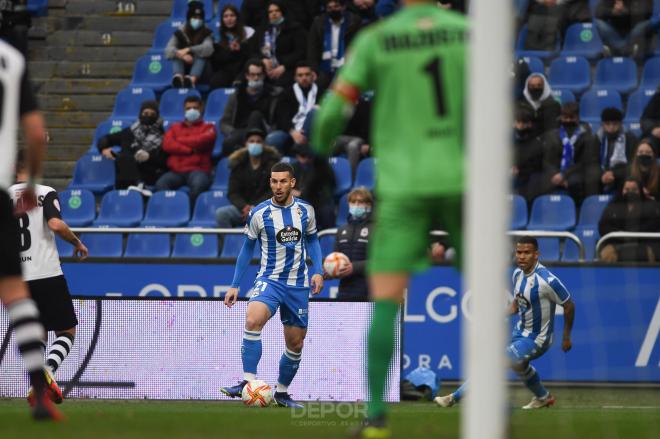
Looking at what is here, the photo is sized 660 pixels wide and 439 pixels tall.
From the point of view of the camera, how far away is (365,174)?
16703 millimetres

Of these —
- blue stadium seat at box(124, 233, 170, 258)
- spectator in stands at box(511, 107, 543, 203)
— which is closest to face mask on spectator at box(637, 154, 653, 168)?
spectator in stands at box(511, 107, 543, 203)

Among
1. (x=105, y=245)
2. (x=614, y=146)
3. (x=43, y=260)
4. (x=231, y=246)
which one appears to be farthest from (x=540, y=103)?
(x=43, y=260)

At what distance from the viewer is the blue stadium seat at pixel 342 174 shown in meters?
16.7

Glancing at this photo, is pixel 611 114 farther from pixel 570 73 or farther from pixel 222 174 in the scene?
pixel 222 174

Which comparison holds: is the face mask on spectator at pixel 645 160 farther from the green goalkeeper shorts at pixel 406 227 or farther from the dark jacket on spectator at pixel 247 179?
the green goalkeeper shorts at pixel 406 227

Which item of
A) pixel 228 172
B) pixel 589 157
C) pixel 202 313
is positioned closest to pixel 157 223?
pixel 228 172

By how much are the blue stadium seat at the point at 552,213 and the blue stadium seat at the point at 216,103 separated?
16.2 ft

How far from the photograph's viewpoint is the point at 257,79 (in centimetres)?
1769

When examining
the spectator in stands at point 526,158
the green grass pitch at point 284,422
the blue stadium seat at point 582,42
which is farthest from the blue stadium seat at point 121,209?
the blue stadium seat at point 582,42

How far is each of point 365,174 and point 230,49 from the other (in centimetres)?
309

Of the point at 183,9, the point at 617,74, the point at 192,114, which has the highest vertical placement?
the point at 183,9

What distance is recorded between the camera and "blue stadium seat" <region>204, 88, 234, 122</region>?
60.8 ft

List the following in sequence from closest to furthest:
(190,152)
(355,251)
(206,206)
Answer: (355,251)
(206,206)
(190,152)

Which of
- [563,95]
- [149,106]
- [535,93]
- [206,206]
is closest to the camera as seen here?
[535,93]
